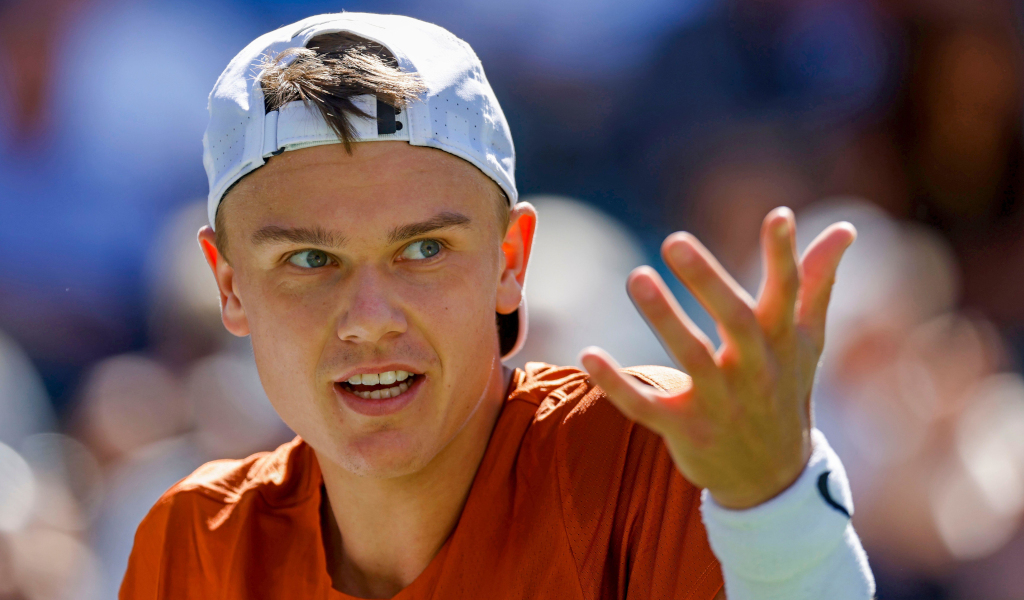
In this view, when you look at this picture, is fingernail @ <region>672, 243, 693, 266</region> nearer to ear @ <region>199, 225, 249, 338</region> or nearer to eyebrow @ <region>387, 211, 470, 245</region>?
eyebrow @ <region>387, 211, 470, 245</region>

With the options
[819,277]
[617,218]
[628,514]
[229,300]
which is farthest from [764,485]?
[617,218]

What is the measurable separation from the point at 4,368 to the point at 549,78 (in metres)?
3.00

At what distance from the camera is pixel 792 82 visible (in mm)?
4129

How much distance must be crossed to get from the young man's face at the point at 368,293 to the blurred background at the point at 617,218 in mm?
1834

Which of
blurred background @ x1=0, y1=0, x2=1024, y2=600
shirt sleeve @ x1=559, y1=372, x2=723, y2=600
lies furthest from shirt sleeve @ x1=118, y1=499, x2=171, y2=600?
blurred background @ x1=0, y1=0, x2=1024, y2=600

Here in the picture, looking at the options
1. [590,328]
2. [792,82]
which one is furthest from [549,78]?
[590,328]

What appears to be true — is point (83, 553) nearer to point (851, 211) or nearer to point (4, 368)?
point (4, 368)

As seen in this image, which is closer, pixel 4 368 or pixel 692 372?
pixel 692 372

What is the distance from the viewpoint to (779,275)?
110 cm

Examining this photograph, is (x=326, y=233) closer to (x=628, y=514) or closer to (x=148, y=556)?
(x=628, y=514)

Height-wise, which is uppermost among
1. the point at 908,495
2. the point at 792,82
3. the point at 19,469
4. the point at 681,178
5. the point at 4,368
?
the point at 792,82

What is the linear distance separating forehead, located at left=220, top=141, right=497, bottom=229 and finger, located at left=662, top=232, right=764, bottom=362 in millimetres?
754

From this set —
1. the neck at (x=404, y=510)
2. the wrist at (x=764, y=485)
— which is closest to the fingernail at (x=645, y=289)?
the wrist at (x=764, y=485)

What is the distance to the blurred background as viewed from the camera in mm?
3064
